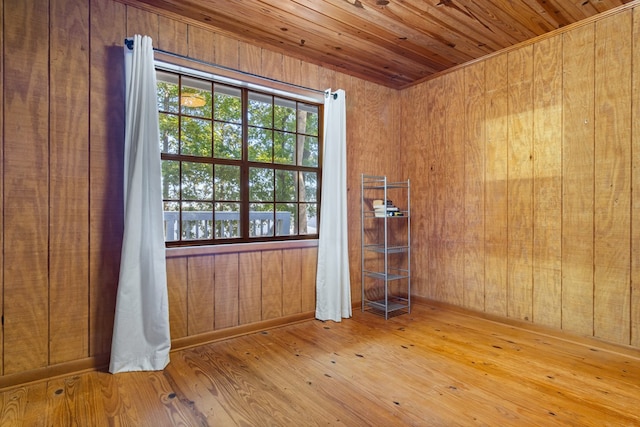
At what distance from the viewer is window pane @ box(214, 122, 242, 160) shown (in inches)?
114

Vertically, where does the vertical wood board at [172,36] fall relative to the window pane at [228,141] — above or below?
above

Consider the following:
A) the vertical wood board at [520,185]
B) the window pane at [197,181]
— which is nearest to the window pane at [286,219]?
the window pane at [197,181]

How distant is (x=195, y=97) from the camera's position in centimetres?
282

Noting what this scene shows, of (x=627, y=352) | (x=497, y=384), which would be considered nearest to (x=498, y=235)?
(x=627, y=352)

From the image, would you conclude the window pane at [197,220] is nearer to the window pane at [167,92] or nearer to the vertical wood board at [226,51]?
the window pane at [167,92]

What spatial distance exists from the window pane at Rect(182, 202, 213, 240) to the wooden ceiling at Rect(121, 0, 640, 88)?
4.84 feet

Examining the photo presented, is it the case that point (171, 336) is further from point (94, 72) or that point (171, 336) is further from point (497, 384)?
point (497, 384)

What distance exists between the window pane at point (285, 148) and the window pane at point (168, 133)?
0.92m

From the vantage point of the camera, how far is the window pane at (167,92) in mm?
2699

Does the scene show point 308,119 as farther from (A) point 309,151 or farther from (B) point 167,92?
(B) point 167,92

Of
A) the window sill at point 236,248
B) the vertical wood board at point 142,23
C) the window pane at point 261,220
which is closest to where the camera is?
the vertical wood board at point 142,23

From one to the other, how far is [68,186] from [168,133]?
0.80 m

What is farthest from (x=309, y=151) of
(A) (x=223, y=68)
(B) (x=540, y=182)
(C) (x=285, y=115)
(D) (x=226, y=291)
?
(B) (x=540, y=182)

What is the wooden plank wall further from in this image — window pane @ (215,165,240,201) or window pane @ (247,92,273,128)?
window pane @ (215,165,240,201)
